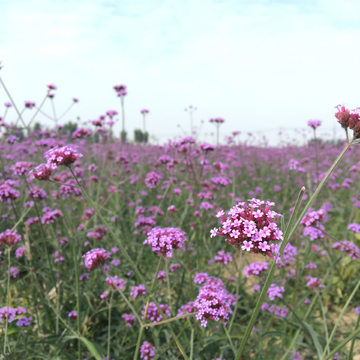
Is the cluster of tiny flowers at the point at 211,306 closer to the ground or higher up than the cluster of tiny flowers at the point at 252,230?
closer to the ground

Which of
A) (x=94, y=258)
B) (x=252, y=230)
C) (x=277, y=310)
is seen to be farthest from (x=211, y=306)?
(x=277, y=310)

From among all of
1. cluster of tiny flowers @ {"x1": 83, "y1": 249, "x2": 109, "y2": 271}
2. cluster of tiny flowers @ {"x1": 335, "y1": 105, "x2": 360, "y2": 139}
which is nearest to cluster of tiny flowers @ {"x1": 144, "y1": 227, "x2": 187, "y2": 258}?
cluster of tiny flowers @ {"x1": 83, "y1": 249, "x2": 109, "y2": 271}

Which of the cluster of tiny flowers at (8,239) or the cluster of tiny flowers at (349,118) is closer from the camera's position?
the cluster of tiny flowers at (349,118)

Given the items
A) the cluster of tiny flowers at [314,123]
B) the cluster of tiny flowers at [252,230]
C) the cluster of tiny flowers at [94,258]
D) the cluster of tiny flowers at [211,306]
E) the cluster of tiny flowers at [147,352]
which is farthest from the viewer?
the cluster of tiny flowers at [314,123]

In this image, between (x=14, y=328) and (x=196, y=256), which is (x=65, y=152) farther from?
(x=196, y=256)

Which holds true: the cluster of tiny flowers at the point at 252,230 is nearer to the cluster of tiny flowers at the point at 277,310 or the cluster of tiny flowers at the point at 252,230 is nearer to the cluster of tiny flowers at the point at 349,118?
the cluster of tiny flowers at the point at 349,118

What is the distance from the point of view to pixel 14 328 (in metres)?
2.50

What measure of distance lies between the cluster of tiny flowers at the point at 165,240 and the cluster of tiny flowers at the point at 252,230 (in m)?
0.37

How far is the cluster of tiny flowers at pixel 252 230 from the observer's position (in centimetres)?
111

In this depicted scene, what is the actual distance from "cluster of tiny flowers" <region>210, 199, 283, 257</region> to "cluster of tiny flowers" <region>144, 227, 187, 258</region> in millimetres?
370

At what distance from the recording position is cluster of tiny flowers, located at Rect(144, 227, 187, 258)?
4.87ft

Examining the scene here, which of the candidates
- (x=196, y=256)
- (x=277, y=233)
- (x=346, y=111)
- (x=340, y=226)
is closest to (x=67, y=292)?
(x=196, y=256)

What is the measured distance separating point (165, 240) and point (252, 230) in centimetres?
53

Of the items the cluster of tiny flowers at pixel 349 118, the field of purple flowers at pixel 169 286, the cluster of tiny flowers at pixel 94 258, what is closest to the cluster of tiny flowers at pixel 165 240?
the field of purple flowers at pixel 169 286
